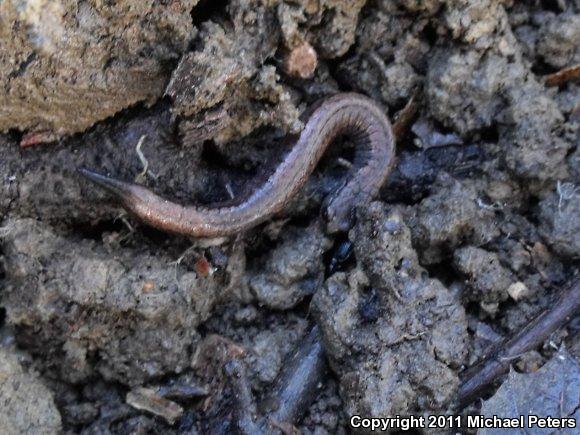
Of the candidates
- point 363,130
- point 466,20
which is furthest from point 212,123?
point 466,20

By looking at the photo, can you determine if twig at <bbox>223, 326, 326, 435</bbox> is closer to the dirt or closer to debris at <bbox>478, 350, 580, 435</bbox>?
the dirt

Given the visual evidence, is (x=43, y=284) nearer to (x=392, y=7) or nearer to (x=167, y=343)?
(x=167, y=343)

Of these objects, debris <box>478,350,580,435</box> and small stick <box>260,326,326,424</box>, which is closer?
debris <box>478,350,580,435</box>

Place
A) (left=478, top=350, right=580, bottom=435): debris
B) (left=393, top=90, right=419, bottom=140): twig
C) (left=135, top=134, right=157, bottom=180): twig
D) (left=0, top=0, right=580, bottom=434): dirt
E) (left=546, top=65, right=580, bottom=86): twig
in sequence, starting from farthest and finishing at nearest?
(left=393, top=90, right=419, bottom=140): twig, (left=546, top=65, right=580, bottom=86): twig, (left=135, top=134, right=157, bottom=180): twig, (left=0, top=0, right=580, bottom=434): dirt, (left=478, top=350, right=580, bottom=435): debris

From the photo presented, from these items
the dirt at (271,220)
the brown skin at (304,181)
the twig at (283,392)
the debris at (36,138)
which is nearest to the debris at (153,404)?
the dirt at (271,220)

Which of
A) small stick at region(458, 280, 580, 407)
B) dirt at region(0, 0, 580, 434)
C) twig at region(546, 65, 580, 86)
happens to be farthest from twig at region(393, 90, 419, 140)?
small stick at region(458, 280, 580, 407)

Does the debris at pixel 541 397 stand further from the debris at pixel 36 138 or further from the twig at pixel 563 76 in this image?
the debris at pixel 36 138

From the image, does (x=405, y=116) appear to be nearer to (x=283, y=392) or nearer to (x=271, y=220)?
(x=271, y=220)

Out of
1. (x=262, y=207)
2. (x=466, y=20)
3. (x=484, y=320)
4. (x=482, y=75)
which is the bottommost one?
(x=484, y=320)

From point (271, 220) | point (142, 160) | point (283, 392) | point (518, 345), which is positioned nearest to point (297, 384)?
point (283, 392)
